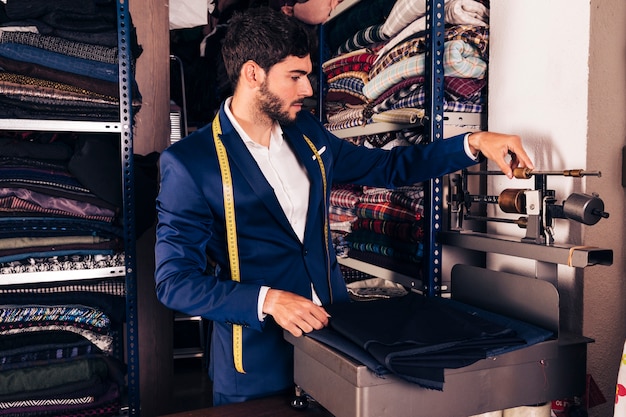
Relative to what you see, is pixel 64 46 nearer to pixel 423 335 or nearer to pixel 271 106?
pixel 271 106

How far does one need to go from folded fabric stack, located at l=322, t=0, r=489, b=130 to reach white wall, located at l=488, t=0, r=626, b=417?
220 millimetres

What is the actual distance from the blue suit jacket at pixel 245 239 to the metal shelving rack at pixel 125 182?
473mm

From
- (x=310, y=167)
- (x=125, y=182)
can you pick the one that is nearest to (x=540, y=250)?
(x=310, y=167)

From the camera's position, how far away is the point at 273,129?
1.68 m

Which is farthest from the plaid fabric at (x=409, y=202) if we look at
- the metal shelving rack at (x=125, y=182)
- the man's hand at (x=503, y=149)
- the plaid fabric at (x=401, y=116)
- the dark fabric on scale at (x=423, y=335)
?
the metal shelving rack at (x=125, y=182)

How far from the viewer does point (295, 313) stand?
1167 millimetres

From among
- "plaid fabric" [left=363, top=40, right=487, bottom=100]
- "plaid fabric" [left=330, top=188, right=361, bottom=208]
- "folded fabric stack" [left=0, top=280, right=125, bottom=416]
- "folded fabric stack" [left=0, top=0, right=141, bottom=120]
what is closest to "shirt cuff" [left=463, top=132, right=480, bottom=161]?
"plaid fabric" [left=363, top=40, right=487, bottom=100]

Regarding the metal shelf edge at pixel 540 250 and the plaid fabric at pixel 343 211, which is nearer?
the metal shelf edge at pixel 540 250

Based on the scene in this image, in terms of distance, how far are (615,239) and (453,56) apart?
25.9 inches

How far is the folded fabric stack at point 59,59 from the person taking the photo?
1838 millimetres

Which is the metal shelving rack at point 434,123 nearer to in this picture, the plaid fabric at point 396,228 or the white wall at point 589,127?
the plaid fabric at point 396,228

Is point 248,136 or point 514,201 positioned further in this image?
point 248,136

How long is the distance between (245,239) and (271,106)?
15.2 inches

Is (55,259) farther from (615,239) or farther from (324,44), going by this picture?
(615,239)
